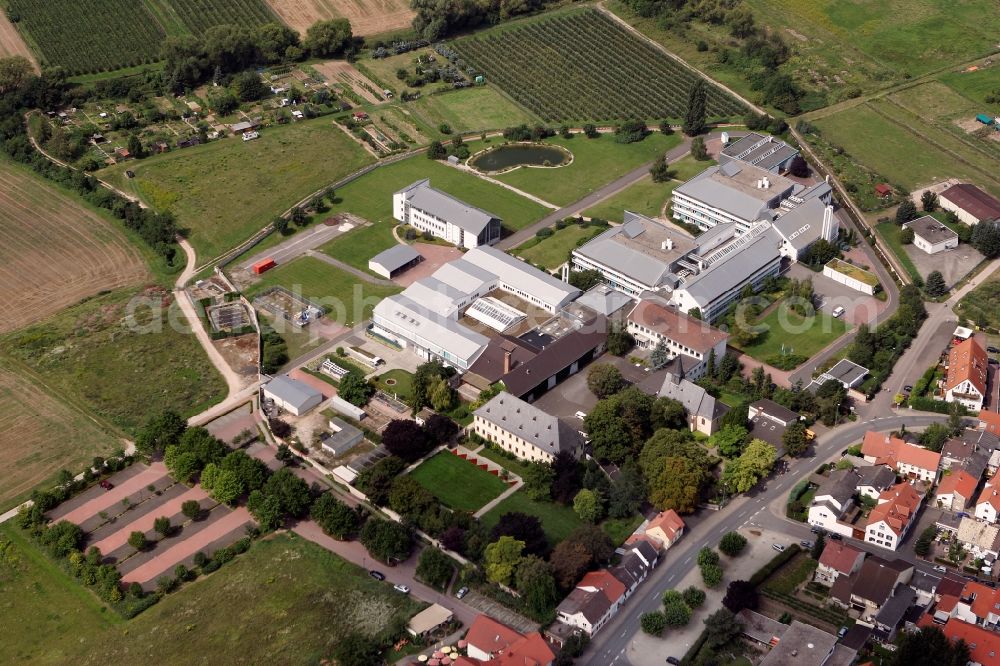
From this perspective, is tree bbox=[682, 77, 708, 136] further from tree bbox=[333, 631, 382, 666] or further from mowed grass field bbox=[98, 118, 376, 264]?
tree bbox=[333, 631, 382, 666]

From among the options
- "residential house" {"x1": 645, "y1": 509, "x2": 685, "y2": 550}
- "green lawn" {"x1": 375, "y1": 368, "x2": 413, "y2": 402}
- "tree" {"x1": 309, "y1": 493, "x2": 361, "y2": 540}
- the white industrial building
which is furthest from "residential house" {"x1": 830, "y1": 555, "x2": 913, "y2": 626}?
the white industrial building

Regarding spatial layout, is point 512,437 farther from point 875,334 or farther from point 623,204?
point 623,204

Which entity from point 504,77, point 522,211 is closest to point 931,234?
point 522,211

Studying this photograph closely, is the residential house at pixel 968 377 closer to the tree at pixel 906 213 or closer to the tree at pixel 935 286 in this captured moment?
the tree at pixel 935 286

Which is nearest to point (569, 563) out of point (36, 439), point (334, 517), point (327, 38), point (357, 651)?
point (357, 651)

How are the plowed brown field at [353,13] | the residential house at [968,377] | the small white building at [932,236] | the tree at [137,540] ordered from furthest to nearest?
→ the plowed brown field at [353,13] → the small white building at [932,236] → the residential house at [968,377] → the tree at [137,540]

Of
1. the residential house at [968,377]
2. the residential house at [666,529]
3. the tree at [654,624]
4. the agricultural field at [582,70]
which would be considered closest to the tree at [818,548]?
the residential house at [666,529]
